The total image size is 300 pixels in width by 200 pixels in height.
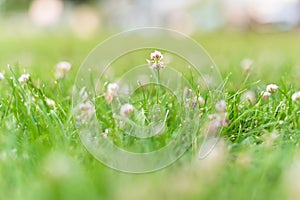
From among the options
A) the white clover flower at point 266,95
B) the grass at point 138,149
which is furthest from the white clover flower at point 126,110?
the white clover flower at point 266,95

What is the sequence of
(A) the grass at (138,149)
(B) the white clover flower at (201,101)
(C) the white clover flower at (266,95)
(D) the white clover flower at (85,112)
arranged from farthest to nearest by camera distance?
1. (C) the white clover flower at (266,95)
2. (B) the white clover flower at (201,101)
3. (D) the white clover flower at (85,112)
4. (A) the grass at (138,149)

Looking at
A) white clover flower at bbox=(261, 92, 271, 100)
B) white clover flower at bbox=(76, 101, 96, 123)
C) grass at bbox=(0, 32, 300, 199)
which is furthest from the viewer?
white clover flower at bbox=(261, 92, 271, 100)

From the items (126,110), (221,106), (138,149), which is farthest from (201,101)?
(138,149)

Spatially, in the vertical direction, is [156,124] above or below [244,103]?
below

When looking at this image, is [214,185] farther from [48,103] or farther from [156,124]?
[48,103]

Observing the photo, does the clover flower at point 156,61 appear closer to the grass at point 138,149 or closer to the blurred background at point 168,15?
the grass at point 138,149

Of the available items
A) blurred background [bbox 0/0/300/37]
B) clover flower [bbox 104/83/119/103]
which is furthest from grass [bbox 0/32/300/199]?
blurred background [bbox 0/0/300/37]

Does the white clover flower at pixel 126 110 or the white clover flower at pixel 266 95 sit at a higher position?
the white clover flower at pixel 266 95

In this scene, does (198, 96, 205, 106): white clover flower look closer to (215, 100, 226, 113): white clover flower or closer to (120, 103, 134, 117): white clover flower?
(215, 100, 226, 113): white clover flower

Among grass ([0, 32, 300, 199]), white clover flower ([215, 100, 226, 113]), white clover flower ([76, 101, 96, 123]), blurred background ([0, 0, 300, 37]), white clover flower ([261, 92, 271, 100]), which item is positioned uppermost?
blurred background ([0, 0, 300, 37])

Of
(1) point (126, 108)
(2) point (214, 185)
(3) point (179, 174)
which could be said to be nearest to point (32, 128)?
(1) point (126, 108)

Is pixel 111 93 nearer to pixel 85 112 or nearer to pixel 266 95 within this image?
pixel 85 112
